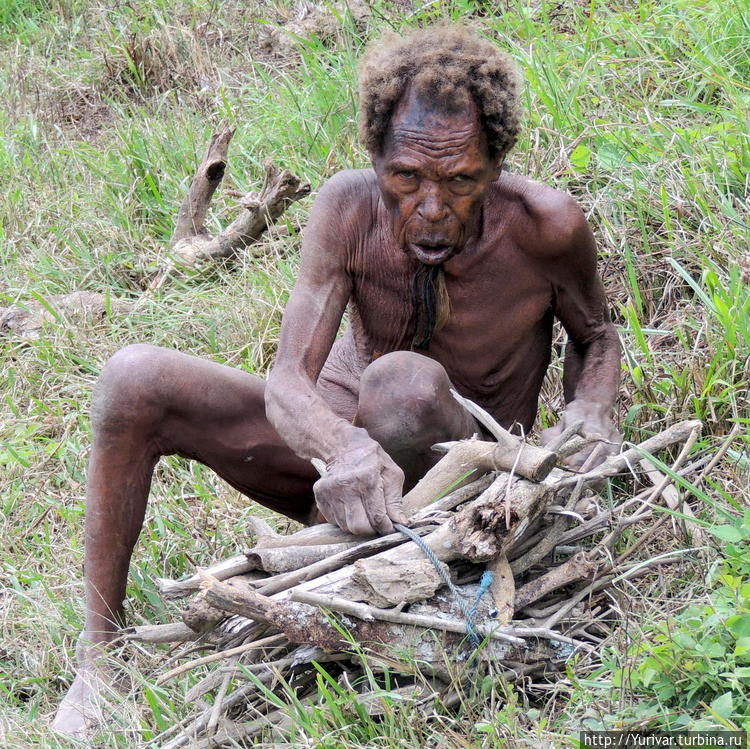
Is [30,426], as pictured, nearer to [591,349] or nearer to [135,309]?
[135,309]

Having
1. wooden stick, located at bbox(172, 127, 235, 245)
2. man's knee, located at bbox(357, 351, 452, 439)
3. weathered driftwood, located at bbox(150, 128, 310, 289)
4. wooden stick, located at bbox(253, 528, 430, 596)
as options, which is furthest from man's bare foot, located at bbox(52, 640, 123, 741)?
wooden stick, located at bbox(172, 127, 235, 245)

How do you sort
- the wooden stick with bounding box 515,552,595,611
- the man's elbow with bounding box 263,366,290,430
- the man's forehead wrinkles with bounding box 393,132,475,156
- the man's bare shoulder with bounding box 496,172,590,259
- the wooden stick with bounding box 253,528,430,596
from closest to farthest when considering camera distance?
1. the wooden stick with bounding box 253,528,430,596
2. the wooden stick with bounding box 515,552,595,611
3. the man's forehead wrinkles with bounding box 393,132,475,156
4. the man's elbow with bounding box 263,366,290,430
5. the man's bare shoulder with bounding box 496,172,590,259

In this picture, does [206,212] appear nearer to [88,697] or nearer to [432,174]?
[432,174]

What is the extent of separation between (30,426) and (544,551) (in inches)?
102

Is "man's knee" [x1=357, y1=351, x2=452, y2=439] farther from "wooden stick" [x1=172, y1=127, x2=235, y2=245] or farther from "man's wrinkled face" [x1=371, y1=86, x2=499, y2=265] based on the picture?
"wooden stick" [x1=172, y1=127, x2=235, y2=245]

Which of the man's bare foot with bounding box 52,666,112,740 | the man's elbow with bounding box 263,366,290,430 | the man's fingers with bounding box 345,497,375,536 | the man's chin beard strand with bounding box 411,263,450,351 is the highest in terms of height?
the man's chin beard strand with bounding box 411,263,450,351

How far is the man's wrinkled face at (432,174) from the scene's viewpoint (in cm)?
281

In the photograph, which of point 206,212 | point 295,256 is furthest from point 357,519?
point 206,212

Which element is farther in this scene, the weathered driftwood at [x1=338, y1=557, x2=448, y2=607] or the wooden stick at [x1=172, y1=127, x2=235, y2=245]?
the wooden stick at [x1=172, y1=127, x2=235, y2=245]

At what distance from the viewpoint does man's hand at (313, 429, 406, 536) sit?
2621 mm

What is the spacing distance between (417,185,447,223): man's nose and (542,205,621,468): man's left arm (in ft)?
1.43

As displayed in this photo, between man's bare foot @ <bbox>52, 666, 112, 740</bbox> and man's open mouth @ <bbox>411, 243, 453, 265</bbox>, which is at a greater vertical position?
man's open mouth @ <bbox>411, 243, 453, 265</bbox>

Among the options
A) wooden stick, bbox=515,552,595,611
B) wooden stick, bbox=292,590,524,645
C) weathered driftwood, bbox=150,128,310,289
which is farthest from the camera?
weathered driftwood, bbox=150,128,310,289

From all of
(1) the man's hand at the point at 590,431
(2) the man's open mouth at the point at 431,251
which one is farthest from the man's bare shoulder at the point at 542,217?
(1) the man's hand at the point at 590,431
